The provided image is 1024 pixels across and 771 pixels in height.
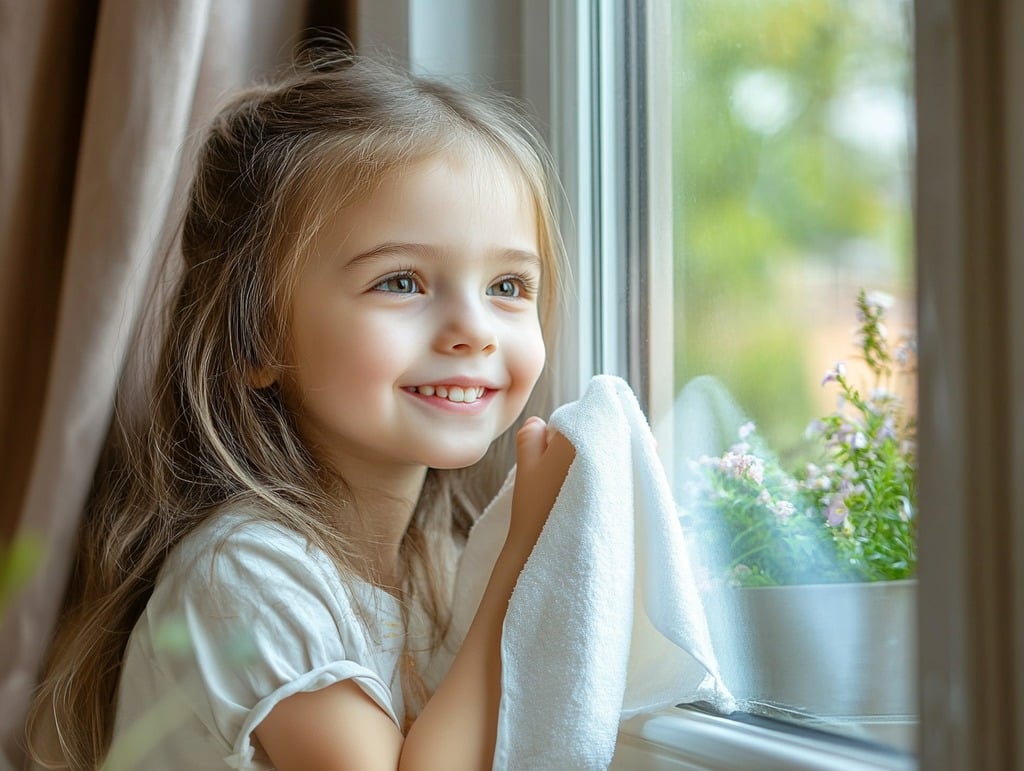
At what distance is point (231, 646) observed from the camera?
2.87 ft

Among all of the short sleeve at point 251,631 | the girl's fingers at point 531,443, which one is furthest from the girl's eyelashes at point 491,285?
the short sleeve at point 251,631

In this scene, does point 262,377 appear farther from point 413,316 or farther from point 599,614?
point 599,614

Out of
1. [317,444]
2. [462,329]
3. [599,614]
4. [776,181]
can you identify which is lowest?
[599,614]

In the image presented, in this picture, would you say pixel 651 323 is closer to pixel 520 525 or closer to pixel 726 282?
pixel 726 282

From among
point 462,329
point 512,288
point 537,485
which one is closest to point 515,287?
point 512,288

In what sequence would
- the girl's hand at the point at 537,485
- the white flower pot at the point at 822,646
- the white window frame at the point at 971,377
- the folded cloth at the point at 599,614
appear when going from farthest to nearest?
the girl's hand at the point at 537,485 < the folded cloth at the point at 599,614 < the white flower pot at the point at 822,646 < the white window frame at the point at 971,377

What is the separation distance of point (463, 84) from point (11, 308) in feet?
1.80

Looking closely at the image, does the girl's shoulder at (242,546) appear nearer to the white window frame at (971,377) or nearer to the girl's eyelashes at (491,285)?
the girl's eyelashes at (491,285)

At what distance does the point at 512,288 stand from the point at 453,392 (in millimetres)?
137

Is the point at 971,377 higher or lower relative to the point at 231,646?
higher

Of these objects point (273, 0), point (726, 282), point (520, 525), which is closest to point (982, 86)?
point (726, 282)

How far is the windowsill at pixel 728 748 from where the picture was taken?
2.40 feet

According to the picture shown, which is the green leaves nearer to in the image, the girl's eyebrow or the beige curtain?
the girl's eyebrow

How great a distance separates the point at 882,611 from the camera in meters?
0.73
